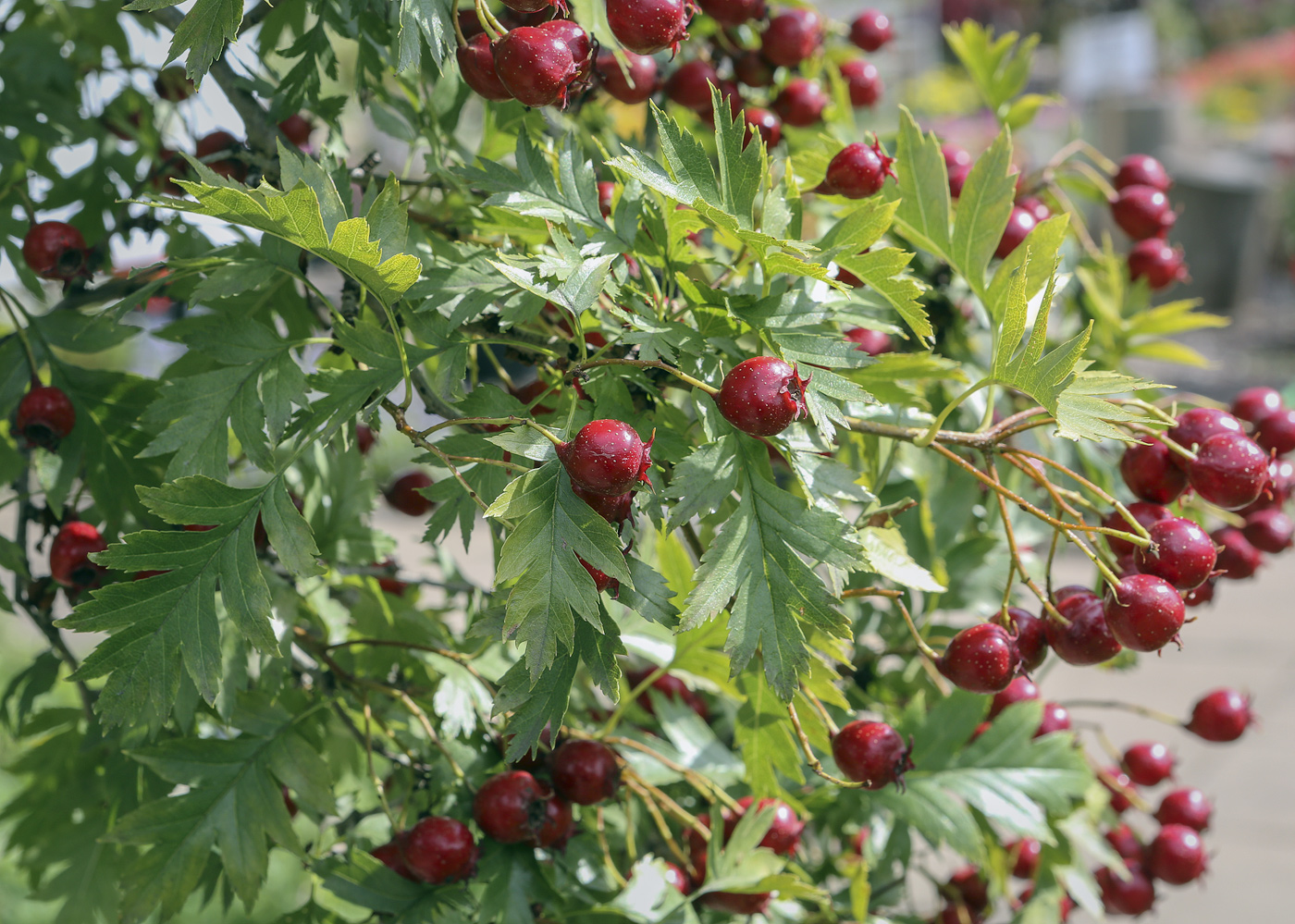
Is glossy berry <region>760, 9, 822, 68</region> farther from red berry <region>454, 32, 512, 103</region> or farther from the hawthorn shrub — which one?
red berry <region>454, 32, 512, 103</region>

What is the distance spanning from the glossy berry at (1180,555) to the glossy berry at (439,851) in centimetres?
51

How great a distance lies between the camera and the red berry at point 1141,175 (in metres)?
1.15

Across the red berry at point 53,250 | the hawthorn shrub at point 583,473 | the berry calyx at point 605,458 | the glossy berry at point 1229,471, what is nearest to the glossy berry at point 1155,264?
the hawthorn shrub at point 583,473

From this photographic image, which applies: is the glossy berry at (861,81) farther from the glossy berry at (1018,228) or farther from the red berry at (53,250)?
the red berry at (53,250)

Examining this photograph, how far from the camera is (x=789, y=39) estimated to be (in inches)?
38.8

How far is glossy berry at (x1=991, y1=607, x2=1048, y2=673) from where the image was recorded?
0.77m

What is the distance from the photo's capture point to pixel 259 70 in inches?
38.4

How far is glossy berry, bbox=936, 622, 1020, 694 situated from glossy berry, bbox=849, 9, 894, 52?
756mm

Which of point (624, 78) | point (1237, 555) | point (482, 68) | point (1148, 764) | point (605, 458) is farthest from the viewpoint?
point (1148, 764)

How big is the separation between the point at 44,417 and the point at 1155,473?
2.76ft

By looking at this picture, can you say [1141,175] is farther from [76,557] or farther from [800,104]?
[76,557]

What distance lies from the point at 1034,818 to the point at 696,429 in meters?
0.47

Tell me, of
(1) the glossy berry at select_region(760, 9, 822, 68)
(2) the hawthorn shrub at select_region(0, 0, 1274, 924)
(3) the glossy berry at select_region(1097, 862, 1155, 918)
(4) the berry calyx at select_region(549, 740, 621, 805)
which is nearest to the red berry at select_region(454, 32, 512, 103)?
(2) the hawthorn shrub at select_region(0, 0, 1274, 924)

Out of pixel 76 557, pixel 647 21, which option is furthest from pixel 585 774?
pixel 647 21
